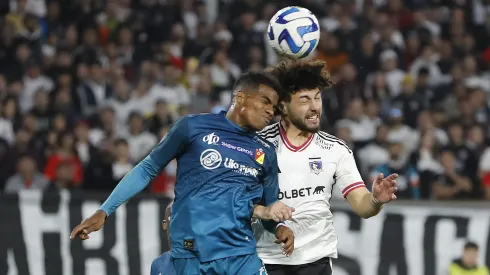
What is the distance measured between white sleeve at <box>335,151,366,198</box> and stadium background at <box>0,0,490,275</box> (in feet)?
13.5

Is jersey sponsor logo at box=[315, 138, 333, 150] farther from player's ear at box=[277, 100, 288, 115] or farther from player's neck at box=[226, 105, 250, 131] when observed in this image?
player's neck at box=[226, 105, 250, 131]

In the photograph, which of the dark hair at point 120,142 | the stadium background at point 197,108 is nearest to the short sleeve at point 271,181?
the stadium background at point 197,108

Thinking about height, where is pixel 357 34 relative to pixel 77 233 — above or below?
above

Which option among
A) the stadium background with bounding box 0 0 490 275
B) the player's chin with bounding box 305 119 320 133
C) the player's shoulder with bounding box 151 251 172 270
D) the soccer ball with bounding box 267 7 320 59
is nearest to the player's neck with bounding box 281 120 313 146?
the player's chin with bounding box 305 119 320 133

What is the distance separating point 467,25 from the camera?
16.0m

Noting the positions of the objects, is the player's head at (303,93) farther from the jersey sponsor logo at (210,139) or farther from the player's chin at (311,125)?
the jersey sponsor logo at (210,139)

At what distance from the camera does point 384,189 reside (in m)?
5.50

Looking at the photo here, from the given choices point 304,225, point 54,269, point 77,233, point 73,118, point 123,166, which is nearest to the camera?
point 77,233

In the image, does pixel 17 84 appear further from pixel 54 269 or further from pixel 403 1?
pixel 403 1

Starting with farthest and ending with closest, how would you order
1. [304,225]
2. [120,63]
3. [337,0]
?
[337,0] < [120,63] < [304,225]

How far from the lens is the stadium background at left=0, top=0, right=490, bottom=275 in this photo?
1020 cm

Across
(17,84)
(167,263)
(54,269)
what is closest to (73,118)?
(17,84)

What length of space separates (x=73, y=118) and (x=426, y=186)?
4457mm

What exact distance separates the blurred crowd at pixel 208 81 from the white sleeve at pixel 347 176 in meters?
5.32
